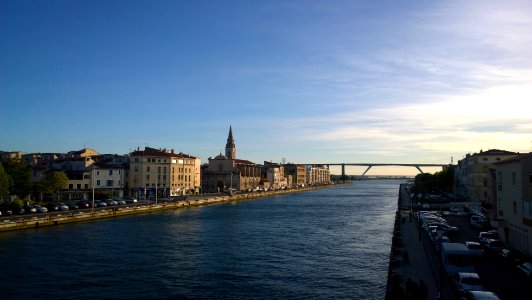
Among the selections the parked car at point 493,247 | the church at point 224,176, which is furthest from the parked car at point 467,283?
the church at point 224,176

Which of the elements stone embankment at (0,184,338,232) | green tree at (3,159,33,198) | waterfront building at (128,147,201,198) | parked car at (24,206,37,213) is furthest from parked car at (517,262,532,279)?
waterfront building at (128,147,201,198)

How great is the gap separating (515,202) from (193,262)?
18899 millimetres

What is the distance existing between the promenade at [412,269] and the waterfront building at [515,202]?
4.58m

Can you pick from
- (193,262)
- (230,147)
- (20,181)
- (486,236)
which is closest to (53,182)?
(20,181)

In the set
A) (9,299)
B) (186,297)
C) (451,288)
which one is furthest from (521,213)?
(9,299)

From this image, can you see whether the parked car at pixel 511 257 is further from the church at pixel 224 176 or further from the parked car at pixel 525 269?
the church at pixel 224 176

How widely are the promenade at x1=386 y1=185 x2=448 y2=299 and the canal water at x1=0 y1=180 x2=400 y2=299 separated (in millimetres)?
1208

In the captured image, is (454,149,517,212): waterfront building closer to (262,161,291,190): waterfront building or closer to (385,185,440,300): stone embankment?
(385,185,440,300): stone embankment

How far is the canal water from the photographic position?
866 inches

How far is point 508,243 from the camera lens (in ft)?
94.2

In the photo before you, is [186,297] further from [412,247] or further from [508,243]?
[508,243]

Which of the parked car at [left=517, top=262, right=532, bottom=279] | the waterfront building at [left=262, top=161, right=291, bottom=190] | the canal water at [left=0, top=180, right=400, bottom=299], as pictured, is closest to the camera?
the parked car at [left=517, top=262, right=532, bottom=279]

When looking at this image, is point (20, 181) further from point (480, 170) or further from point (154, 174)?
point (480, 170)

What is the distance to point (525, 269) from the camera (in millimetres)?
20641
